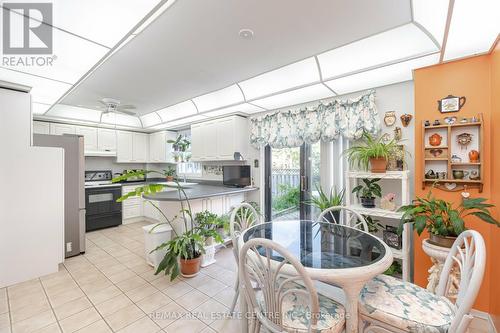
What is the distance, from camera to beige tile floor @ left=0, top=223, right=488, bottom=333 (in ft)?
5.80

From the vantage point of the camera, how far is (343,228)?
2029 mm

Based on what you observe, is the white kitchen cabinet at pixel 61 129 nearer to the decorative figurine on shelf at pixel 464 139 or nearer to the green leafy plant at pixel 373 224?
the green leafy plant at pixel 373 224

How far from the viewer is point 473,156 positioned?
189cm

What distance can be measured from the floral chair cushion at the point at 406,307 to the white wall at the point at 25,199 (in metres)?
3.53

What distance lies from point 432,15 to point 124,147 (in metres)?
5.90

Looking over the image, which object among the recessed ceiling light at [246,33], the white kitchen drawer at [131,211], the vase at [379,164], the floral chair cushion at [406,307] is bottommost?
the white kitchen drawer at [131,211]

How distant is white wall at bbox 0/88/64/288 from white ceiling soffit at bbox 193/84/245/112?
2.12 m

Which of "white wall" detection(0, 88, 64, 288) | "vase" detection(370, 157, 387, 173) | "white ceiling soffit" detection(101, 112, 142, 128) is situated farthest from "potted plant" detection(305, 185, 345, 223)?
"white ceiling soffit" detection(101, 112, 142, 128)

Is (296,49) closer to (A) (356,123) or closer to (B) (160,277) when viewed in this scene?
(A) (356,123)

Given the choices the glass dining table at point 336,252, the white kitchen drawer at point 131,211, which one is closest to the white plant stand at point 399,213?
the glass dining table at point 336,252

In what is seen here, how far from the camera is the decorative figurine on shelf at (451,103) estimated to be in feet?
6.37

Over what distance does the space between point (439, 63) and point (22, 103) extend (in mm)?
4624

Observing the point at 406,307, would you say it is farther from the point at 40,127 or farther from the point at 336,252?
the point at 40,127

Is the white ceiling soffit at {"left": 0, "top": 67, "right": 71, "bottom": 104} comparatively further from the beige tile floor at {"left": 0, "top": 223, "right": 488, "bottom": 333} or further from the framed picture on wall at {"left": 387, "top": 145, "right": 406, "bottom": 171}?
the framed picture on wall at {"left": 387, "top": 145, "right": 406, "bottom": 171}
